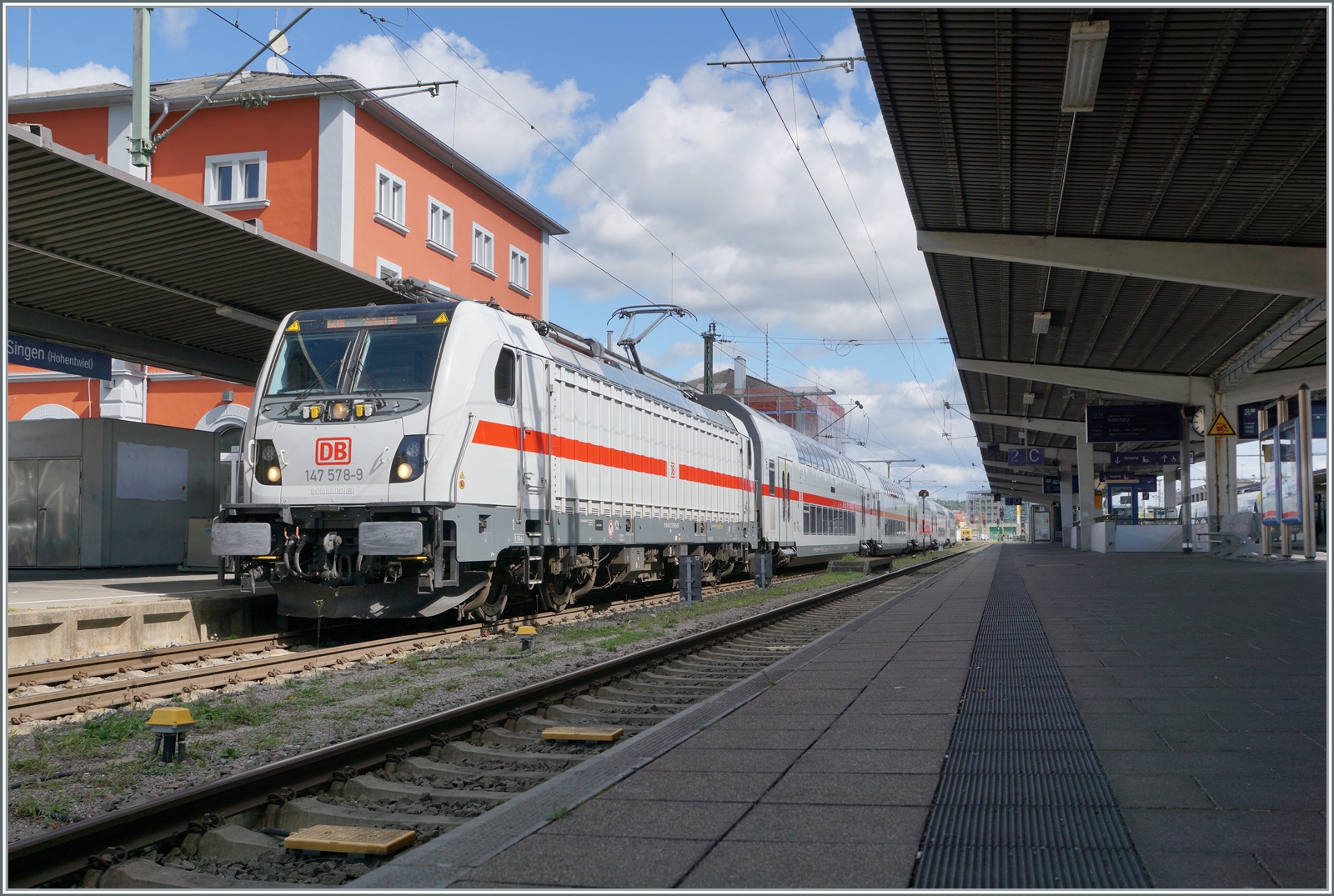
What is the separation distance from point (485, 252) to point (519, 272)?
8.53 feet

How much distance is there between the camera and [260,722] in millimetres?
7285

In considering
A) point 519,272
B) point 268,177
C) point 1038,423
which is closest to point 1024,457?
point 1038,423

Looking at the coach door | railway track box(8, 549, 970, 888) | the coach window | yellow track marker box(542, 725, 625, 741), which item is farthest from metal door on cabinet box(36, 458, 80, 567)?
yellow track marker box(542, 725, 625, 741)

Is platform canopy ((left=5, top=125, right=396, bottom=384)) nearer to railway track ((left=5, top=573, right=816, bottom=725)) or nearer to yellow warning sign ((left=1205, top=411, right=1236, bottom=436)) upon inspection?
railway track ((left=5, top=573, right=816, bottom=725))

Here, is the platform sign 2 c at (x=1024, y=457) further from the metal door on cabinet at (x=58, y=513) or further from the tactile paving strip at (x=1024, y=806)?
the tactile paving strip at (x=1024, y=806)

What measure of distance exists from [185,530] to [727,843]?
17.8 metres

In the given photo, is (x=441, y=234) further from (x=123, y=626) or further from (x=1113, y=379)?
(x=123, y=626)

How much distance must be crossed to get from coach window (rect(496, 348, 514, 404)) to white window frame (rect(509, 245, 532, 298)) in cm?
2474

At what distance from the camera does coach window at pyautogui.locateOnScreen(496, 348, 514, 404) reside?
1230 cm

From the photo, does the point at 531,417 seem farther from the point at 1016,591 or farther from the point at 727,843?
the point at 1016,591

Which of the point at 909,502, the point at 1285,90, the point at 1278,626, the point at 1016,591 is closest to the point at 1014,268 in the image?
the point at 1016,591

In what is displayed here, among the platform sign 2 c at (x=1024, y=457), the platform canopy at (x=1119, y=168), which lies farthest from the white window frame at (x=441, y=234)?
the platform sign 2 c at (x=1024, y=457)

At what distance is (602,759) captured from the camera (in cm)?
558

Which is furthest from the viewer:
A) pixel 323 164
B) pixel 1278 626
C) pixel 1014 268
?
pixel 323 164
